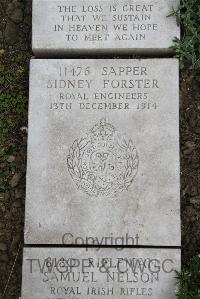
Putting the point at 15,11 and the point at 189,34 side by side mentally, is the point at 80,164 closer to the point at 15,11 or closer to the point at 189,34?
the point at 189,34

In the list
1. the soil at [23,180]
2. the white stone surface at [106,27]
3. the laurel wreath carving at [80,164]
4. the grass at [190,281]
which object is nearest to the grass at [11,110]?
the soil at [23,180]

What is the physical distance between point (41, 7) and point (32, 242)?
2.13 meters

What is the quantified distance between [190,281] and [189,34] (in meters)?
2.17

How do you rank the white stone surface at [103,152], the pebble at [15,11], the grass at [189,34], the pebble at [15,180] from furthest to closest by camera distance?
1. the pebble at [15,11]
2. the pebble at [15,180]
3. the grass at [189,34]
4. the white stone surface at [103,152]

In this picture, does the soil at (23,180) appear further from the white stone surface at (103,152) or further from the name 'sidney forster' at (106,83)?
the name 'sidney forster' at (106,83)

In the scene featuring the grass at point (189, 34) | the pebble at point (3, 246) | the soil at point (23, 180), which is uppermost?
the grass at point (189, 34)

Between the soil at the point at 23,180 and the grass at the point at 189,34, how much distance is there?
183mm

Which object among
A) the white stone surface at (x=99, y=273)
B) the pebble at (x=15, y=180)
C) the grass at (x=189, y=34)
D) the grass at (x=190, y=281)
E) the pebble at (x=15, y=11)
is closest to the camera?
the grass at (x=190, y=281)

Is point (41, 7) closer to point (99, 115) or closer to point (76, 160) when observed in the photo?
point (99, 115)

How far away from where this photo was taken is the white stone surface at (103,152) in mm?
4547

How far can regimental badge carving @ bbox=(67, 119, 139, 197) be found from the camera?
458 centimetres

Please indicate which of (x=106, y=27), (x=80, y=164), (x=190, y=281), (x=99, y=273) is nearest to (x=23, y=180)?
(x=80, y=164)

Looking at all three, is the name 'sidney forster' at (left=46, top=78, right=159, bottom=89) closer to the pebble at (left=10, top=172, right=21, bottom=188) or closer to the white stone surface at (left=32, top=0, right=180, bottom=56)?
the white stone surface at (left=32, top=0, right=180, bottom=56)

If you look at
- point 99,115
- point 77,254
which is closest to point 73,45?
point 99,115
